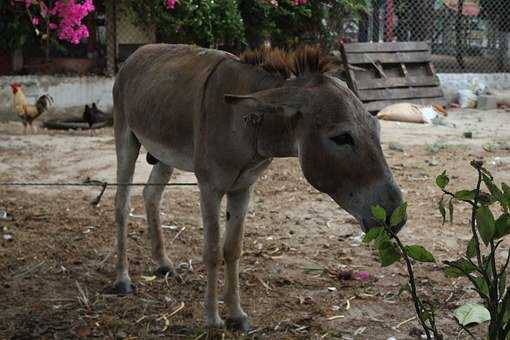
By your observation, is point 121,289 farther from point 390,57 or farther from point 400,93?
point 390,57

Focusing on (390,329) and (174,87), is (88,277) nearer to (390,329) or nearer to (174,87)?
(174,87)

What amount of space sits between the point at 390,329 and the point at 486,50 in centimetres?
Result: 1293

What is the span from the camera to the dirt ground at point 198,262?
4.03 m

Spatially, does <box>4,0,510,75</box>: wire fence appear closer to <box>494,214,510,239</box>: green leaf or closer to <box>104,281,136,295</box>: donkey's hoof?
<box>104,281,136,295</box>: donkey's hoof

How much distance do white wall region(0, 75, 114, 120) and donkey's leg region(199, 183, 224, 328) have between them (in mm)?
8457

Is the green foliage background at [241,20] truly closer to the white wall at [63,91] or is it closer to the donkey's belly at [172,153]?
the white wall at [63,91]

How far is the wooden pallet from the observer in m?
12.7

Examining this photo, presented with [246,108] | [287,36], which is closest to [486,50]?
[287,36]

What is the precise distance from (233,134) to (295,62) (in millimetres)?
475

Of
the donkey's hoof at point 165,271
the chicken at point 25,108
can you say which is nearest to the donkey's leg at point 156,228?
the donkey's hoof at point 165,271

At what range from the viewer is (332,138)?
3197 millimetres

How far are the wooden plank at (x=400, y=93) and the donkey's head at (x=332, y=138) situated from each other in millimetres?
9241

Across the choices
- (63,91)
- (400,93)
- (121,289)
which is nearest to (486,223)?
(121,289)

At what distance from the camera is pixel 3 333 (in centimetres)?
383
